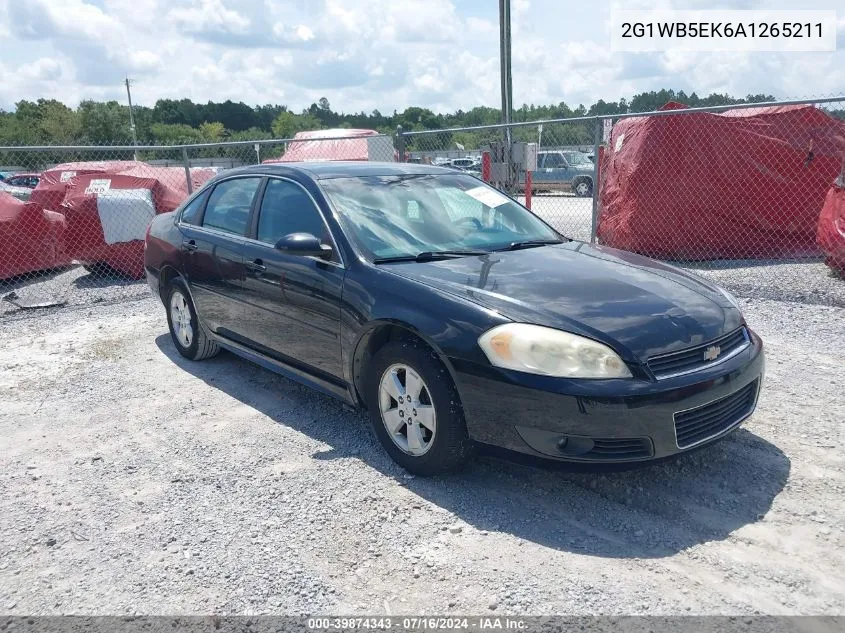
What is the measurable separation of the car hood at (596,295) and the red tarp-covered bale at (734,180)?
5715mm

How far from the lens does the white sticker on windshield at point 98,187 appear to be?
9.38 metres

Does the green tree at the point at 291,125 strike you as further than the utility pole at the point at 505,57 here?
Yes

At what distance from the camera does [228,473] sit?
12.7ft

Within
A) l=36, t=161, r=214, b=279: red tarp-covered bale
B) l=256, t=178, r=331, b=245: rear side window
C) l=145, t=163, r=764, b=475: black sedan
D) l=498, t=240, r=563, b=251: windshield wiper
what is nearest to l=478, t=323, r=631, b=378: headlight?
l=145, t=163, r=764, b=475: black sedan

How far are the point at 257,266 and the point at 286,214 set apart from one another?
39cm

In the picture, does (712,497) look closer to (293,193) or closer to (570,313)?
(570,313)

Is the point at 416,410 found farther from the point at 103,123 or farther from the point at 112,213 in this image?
the point at 103,123

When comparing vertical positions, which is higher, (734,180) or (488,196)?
(488,196)

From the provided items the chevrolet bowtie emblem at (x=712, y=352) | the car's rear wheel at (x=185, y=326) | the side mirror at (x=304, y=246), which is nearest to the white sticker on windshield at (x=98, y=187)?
the car's rear wheel at (x=185, y=326)

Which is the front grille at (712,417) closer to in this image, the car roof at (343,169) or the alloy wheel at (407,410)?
the alloy wheel at (407,410)

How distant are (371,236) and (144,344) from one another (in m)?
3.50

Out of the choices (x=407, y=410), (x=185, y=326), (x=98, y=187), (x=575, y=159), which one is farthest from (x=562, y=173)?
(x=407, y=410)

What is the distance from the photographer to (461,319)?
3312mm

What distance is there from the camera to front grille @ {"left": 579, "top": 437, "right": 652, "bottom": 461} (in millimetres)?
3121
